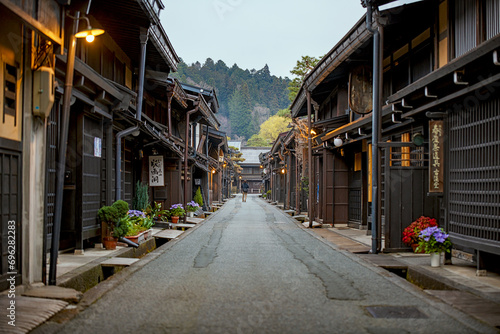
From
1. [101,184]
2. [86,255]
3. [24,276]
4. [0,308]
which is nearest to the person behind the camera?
[0,308]

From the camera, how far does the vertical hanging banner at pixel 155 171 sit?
811 inches

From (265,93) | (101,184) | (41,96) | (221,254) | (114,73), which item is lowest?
→ (221,254)

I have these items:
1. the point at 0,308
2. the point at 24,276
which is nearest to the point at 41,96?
the point at 24,276

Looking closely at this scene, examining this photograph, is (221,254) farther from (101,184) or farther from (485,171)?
(485,171)

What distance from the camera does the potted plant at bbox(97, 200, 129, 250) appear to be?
12.2 metres

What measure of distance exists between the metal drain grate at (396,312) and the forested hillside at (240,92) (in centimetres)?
11702

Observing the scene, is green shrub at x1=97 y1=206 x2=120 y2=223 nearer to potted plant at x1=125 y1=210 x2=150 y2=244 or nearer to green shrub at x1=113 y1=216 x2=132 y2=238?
green shrub at x1=113 y1=216 x2=132 y2=238

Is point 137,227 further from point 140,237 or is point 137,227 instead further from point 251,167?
point 251,167

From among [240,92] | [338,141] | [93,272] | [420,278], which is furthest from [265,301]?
[240,92]

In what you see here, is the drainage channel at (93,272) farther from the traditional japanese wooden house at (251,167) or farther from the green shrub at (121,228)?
the traditional japanese wooden house at (251,167)

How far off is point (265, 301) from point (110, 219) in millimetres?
6653

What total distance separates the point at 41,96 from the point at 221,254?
6492mm

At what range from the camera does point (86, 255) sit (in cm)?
1111

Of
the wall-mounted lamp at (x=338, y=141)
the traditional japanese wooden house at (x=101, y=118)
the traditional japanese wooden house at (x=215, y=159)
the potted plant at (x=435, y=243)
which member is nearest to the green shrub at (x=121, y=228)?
the traditional japanese wooden house at (x=101, y=118)
